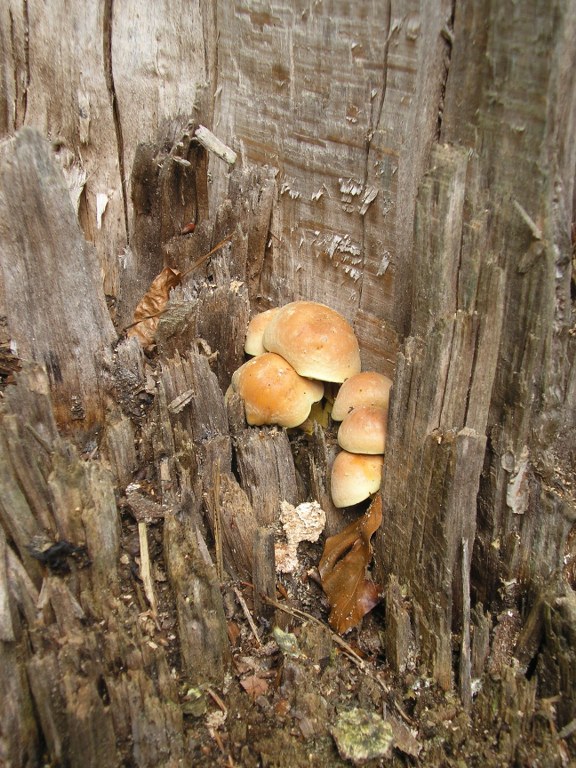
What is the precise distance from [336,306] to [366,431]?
87cm

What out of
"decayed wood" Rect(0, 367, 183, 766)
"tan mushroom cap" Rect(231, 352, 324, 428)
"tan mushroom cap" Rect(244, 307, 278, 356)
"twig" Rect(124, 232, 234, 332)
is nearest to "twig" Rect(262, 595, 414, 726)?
"decayed wood" Rect(0, 367, 183, 766)

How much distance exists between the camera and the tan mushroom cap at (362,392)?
308cm

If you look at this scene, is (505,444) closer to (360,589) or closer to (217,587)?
(360,589)

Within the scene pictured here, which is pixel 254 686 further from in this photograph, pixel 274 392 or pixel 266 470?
pixel 274 392

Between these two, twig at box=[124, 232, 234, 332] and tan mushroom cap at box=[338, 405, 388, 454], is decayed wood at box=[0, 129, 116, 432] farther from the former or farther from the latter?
tan mushroom cap at box=[338, 405, 388, 454]

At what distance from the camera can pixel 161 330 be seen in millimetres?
3422

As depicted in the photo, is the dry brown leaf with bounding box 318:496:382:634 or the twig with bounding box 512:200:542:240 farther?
the dry brown leaf with bounding box 318:496:382:634

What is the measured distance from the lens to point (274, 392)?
10.4ft

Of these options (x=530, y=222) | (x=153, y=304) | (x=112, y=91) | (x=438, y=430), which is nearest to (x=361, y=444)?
(x=438, y=430)

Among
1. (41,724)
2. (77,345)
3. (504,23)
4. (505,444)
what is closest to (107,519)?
(41,724)

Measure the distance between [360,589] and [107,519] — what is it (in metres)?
1.15

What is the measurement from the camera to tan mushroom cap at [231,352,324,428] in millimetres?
3174

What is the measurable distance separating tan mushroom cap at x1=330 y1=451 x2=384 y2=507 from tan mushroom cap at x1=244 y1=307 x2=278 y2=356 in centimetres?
86

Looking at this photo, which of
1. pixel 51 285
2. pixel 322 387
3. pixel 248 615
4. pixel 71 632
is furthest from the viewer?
pixel 322 387
